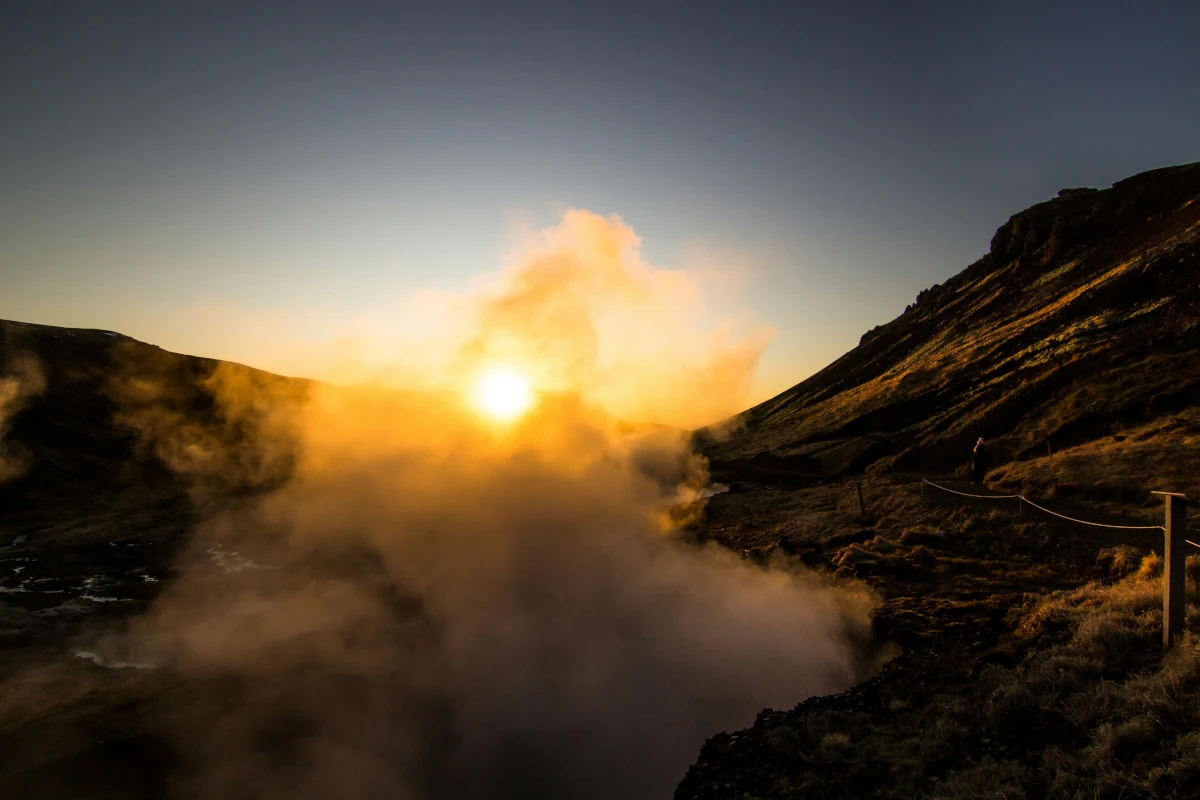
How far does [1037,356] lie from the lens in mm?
25281

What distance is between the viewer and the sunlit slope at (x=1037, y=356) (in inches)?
781

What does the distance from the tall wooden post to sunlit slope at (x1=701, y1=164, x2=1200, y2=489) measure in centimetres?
1347

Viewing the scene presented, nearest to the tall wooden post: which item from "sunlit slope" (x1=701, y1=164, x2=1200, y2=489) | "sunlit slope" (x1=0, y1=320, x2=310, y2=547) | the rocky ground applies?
the rocky ground

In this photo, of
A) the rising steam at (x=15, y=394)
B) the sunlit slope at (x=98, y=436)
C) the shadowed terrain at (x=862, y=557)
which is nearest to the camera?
the shadowed terrain at (x=862, y=557)

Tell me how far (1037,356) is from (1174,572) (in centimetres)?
2321

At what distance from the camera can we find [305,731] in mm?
7957

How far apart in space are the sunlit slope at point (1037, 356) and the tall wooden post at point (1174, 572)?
13465mm

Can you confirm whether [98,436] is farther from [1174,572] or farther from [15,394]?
[1174,572]

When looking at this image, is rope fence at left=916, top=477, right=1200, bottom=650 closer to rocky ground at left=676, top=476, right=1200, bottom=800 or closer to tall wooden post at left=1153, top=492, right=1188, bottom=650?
tall wooden post at left=1153, top=492, right=1188, bottom=650

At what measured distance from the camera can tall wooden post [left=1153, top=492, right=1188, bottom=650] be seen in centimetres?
613

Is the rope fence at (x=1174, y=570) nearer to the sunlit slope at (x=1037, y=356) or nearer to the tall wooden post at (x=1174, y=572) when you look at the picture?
the tall wooden post at (x=1174, y=572)

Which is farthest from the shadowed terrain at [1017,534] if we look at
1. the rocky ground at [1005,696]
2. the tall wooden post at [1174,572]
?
the tall wooden post at [1174,572]

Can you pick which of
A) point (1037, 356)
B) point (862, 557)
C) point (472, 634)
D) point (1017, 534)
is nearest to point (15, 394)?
point (472, 634)

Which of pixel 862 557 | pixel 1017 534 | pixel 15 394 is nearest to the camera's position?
pixel 1017 534
